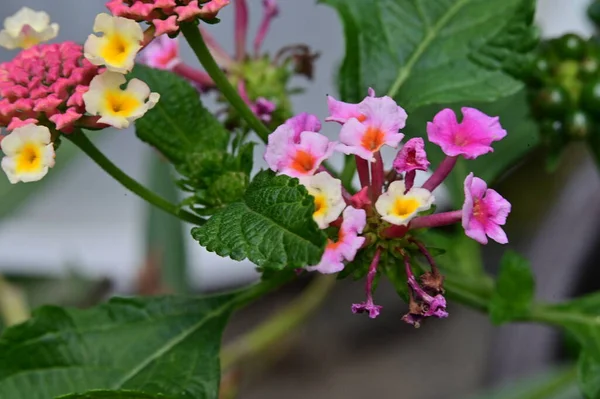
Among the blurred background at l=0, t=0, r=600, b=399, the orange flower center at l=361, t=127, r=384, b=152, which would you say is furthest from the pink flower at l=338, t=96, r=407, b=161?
the blurred background at l=0, t=0, r=600, b=399

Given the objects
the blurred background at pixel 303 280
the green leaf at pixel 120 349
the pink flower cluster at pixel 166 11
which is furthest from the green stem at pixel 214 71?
the blurred background at pixel 303 280

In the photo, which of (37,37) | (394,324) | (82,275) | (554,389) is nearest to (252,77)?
(37,37)

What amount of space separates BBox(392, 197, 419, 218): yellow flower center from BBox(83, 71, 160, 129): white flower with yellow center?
0.10m

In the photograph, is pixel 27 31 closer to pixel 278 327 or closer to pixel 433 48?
pixel 433 48

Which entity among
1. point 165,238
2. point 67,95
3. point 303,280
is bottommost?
point 303,280

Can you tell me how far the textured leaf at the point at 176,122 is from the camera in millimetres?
404

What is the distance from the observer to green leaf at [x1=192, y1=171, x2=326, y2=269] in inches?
10.5

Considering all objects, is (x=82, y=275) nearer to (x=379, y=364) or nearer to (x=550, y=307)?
(x=379, y=364)

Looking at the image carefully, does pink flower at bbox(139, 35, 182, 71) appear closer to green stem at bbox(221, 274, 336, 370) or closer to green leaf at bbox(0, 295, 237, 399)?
green leaf at bbox(0, 295, 237, 399)

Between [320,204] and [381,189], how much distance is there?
0.04 metres

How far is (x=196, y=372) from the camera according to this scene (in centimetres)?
39

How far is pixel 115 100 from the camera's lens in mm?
310

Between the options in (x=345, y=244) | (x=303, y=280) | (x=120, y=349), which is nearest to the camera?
(x=345, y=244)

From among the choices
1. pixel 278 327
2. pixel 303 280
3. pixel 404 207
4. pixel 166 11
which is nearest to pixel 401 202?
pixel 404 207
